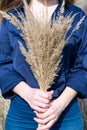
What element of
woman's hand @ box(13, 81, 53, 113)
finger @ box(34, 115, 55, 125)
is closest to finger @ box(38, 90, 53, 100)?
woman's hand @ box(13, 81, 53, 113)

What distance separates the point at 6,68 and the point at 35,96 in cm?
37

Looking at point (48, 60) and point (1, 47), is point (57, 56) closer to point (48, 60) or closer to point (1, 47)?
point (48, 60)

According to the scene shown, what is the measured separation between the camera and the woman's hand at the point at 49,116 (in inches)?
117

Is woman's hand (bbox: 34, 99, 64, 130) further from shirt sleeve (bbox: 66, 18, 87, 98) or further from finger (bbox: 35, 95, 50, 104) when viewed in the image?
shirt sleeve (bbox: 66, 18, 87, 98)

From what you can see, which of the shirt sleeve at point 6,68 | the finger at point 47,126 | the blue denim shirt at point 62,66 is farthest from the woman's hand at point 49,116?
the shirt sleeve at point 6,68

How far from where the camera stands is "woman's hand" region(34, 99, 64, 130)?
298cm

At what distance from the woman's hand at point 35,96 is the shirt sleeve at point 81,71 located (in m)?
0.27

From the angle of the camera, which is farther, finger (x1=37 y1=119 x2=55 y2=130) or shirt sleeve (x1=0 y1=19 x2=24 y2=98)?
shirt sleeve (x1=0 y1=19 x2=24 y2=98)

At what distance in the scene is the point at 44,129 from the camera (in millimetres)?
3012

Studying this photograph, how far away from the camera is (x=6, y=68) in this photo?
3260 millimetres

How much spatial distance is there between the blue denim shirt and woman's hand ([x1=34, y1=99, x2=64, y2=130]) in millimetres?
133

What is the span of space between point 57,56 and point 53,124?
1.71ft

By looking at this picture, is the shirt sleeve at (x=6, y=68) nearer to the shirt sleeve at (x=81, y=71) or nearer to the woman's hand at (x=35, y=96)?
the woman's hand at (x=35, y=96)

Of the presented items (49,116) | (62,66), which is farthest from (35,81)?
(49,116)
